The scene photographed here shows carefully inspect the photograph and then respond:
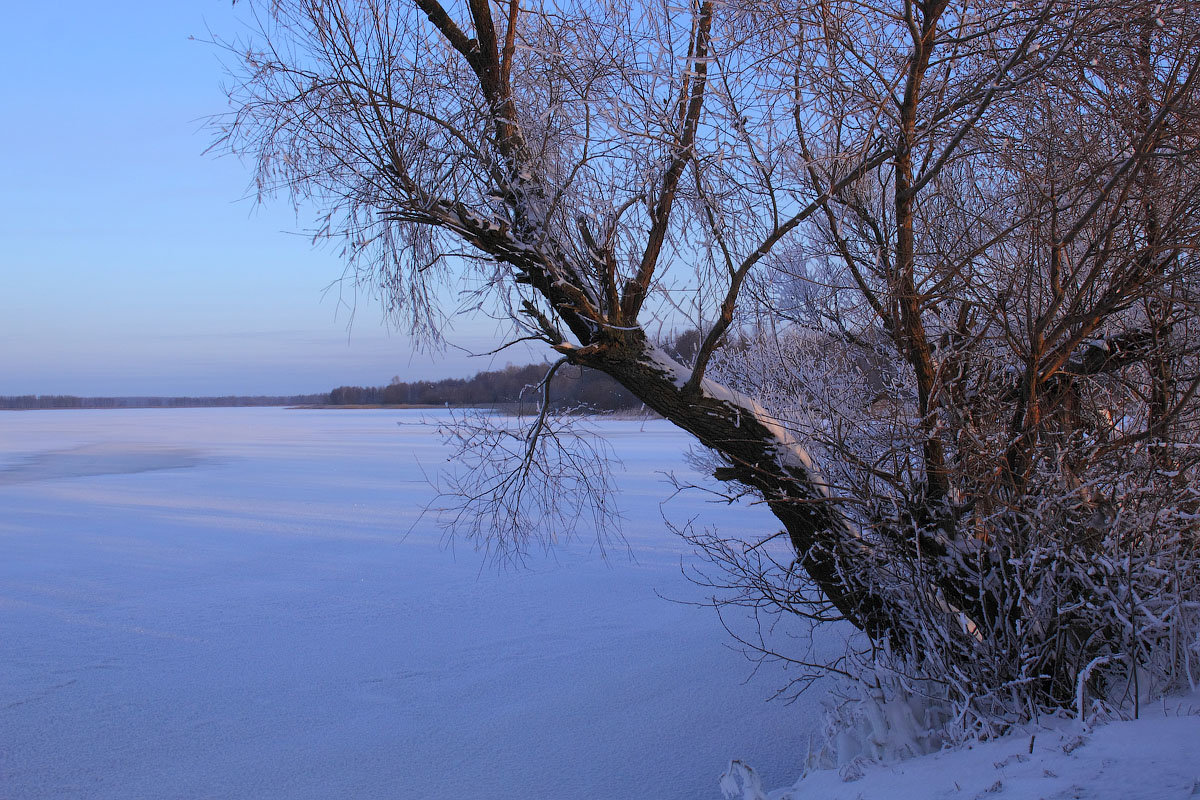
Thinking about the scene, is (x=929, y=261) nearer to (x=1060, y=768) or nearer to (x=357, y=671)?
(x=1060, y=768)

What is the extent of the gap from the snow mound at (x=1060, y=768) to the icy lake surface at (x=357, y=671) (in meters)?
0.96

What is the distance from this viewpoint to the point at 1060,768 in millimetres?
2066

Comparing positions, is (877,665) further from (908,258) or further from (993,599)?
(908,258)

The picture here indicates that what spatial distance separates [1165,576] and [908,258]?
1492 millimetres

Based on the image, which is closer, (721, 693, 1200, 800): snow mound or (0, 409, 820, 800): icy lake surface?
(721, 693, 1200, 800): snow mound

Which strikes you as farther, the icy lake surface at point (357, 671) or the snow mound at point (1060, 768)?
the icy lake surface at point (357, 671)

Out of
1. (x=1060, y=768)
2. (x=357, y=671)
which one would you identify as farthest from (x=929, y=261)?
(x=357, y=671)

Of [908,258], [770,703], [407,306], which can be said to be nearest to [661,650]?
[770,703]

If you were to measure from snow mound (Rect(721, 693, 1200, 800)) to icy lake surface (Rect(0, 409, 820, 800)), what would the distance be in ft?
3.17

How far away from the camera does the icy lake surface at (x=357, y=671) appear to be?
11.5 ft

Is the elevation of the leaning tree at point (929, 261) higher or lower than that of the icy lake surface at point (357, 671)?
higher

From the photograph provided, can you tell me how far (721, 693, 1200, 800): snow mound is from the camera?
1.86 metres

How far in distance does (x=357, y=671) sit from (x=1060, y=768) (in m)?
3.77

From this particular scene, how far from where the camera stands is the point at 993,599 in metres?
3.26
